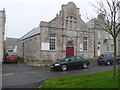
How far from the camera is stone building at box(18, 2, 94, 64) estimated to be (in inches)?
754

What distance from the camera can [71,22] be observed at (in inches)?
875

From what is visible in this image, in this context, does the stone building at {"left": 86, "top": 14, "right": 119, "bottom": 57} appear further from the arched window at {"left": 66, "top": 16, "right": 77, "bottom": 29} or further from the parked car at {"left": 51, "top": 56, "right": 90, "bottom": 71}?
the parked car at {"left": 51, "top": 56, "right": 90, "bottom": 71}

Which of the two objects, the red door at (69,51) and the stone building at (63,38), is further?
the red door at (69,51)

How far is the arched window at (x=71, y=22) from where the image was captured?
21.7 m

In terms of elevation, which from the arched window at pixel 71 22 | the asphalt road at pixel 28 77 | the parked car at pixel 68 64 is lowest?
the asphalt road at pixel 28 77

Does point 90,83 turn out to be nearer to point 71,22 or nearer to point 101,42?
point 71,22

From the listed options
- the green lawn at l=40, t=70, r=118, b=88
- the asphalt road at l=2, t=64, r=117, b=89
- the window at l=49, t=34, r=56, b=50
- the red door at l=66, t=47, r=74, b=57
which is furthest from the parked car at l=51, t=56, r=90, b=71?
the green lawn at l=40, t=70, r=118, b=88

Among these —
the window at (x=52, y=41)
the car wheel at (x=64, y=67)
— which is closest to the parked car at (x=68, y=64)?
the car wheel at (x=64, y=67)

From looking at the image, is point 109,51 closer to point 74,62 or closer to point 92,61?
point 92,61

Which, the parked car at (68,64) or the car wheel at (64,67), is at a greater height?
the parked car at (68,64)

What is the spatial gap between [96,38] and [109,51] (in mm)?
5050

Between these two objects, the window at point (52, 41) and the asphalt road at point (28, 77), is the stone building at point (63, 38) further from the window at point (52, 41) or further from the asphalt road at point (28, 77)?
the asphalt road at point (28, 77)

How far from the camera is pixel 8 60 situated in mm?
20250

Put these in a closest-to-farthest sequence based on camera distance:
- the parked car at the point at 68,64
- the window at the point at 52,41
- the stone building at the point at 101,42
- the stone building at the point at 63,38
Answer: the parked car at the point at 68,64, the stone building at the point at 63,38, the window at the point at 52,41, the stone building at the point at 101,42
